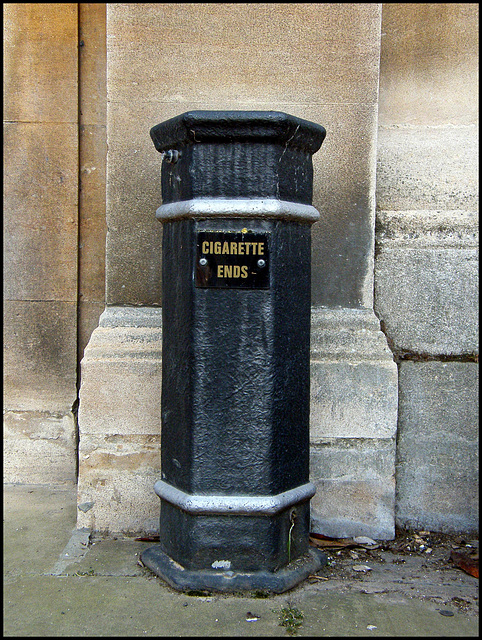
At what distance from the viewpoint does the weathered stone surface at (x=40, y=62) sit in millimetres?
3424

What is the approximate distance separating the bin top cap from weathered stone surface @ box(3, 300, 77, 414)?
1656 millimetres

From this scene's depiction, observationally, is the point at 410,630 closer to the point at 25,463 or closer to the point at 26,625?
the point at 26,625

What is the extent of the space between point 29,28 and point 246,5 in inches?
57.0

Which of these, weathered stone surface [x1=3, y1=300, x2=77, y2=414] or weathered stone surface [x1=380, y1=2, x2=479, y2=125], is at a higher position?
weathered stone surface [x1=380, y1=2, x2=479, y2=125]

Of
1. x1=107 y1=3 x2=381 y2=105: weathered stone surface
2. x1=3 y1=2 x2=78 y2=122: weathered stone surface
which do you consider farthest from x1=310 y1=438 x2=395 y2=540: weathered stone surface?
x1=3 y1=2 x2=78 y2=122: weathered stone surface

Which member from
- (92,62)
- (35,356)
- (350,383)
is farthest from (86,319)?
(350,383)

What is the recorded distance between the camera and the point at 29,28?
344 cm

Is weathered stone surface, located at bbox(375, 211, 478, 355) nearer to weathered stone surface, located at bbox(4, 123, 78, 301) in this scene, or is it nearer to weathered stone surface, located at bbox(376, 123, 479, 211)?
weathered stone surface, located at bbox(376, 123, 479, 211)

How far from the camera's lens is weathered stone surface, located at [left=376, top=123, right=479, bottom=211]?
121 inches

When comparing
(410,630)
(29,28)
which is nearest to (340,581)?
(410,630)

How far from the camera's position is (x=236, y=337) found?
2262 millimetres

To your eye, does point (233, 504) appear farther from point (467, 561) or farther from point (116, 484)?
point (467, 561)

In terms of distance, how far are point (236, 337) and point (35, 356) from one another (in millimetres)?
1764

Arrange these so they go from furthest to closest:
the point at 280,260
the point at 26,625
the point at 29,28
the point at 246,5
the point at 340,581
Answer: the point at 29,28
the point at 246,5
the point at 340,581
the point at 280,260
the point at 26,625
